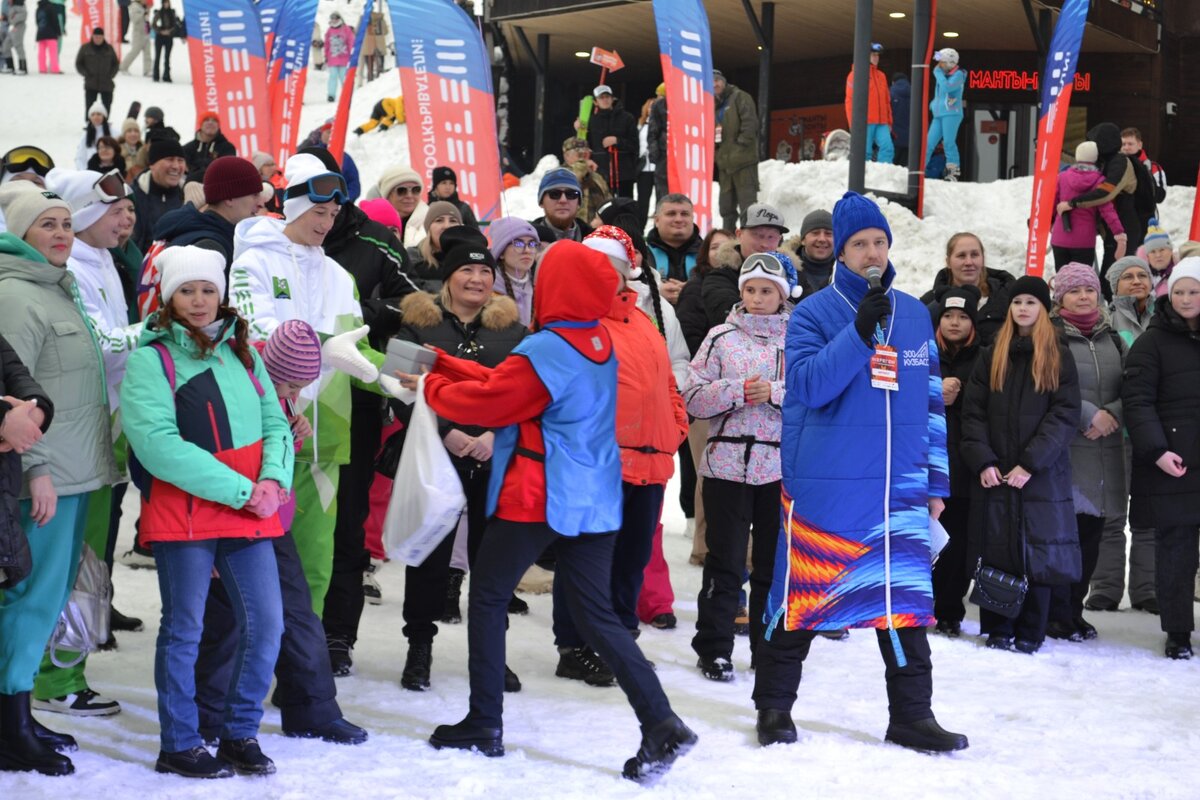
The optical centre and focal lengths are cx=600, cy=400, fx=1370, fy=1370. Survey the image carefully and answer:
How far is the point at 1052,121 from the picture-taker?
13.2 m

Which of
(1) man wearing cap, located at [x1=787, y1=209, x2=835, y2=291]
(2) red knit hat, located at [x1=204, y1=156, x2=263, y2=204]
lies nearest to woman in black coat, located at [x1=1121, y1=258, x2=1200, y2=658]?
(1) man wearing cap, located at [x1=787, y1=209, x2=835, y2=291]

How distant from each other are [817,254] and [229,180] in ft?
11.0

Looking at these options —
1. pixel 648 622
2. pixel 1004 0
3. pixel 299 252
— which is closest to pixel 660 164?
pixel 1004 0

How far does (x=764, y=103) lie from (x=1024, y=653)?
14684mm

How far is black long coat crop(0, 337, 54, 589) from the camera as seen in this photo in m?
4.30

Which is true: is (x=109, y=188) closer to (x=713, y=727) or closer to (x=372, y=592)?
(x=372, y=592)

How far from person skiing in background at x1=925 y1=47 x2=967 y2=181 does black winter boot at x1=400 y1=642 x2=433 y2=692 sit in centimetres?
1432

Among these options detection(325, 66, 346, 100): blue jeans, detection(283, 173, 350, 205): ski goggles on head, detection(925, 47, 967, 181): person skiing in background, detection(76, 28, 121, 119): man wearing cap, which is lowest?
detection(283, 173, 350, 205): ski goggles on head


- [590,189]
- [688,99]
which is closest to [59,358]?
[590,189]

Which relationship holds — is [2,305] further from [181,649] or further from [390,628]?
[390,628]

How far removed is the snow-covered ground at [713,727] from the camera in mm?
4500

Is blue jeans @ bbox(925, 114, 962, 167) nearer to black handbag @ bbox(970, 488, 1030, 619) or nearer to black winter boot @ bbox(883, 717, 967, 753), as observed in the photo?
black handbag @ bbox(970, 488, 1030, 619)

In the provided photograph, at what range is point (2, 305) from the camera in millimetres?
4609

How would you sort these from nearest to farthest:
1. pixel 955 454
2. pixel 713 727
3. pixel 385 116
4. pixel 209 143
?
pixel 713 727
pixel 955 454
pixel 209 143
pixel 385 116
